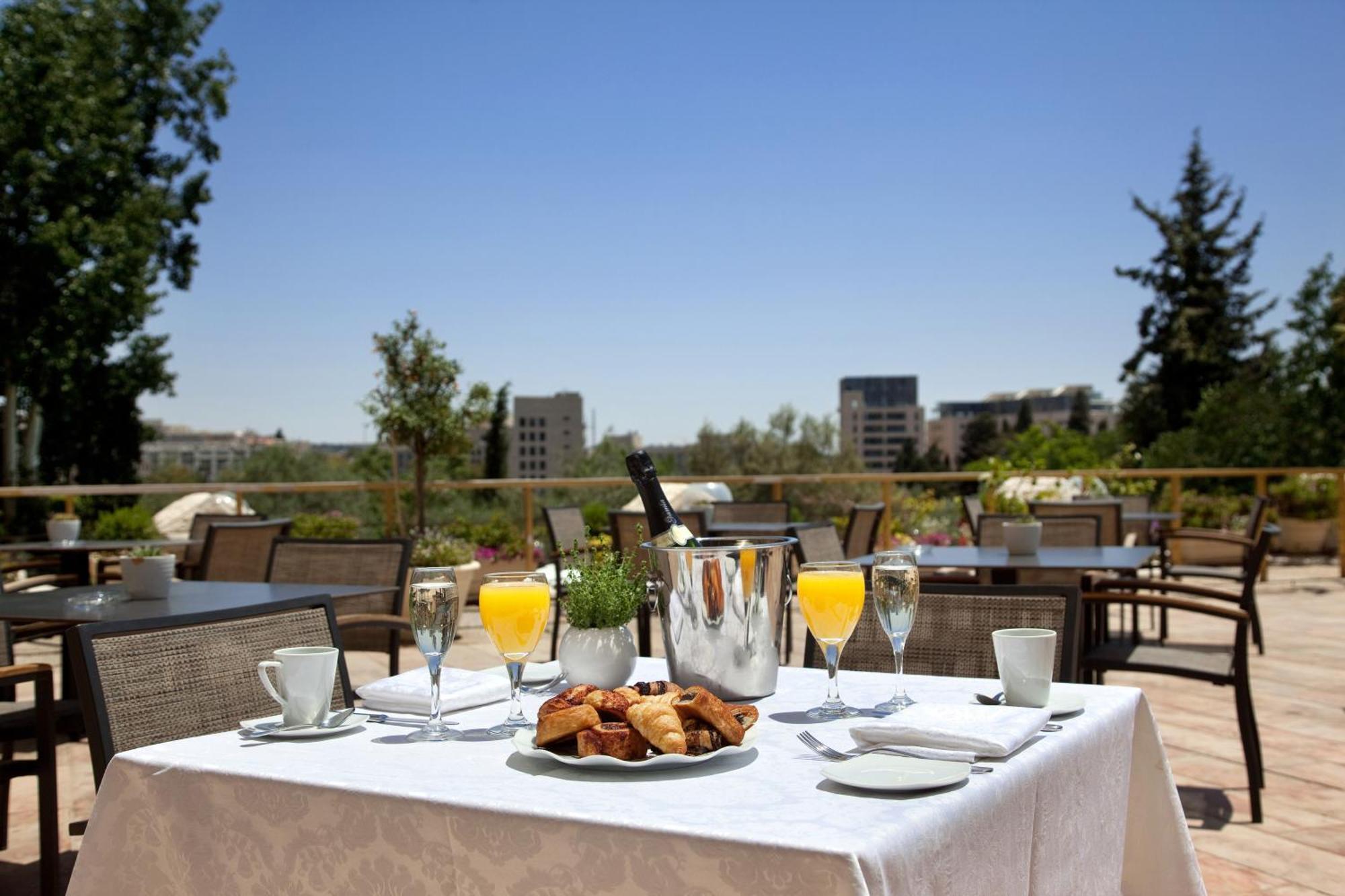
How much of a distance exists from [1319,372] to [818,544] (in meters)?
20.9

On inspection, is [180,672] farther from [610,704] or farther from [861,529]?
[861,529]

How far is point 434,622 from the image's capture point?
138 cm

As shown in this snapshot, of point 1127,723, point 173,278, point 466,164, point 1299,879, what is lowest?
point 1299,879

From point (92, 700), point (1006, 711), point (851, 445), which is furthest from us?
point (851, 445)

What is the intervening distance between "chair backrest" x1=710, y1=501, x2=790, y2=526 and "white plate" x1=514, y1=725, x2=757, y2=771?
16.9ft

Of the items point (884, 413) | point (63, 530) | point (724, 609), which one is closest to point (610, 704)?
point (724, 609)

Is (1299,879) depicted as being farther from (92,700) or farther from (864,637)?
(92,700)

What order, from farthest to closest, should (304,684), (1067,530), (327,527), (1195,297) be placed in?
(1195,297), (327,527), (1067,530), (304,684)

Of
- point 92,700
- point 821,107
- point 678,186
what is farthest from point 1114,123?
point 92,700

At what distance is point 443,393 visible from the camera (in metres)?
8.76

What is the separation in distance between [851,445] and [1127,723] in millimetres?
29371

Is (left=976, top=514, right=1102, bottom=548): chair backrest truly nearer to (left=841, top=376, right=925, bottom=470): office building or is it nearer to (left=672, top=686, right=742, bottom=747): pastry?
(left=672, top=686, right=742, bottom=747): pastry

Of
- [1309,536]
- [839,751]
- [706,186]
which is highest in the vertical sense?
[706,186]

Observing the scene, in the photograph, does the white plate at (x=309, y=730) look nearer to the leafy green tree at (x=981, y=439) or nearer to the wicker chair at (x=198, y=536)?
the wicker chair at (x=198, y=536)
